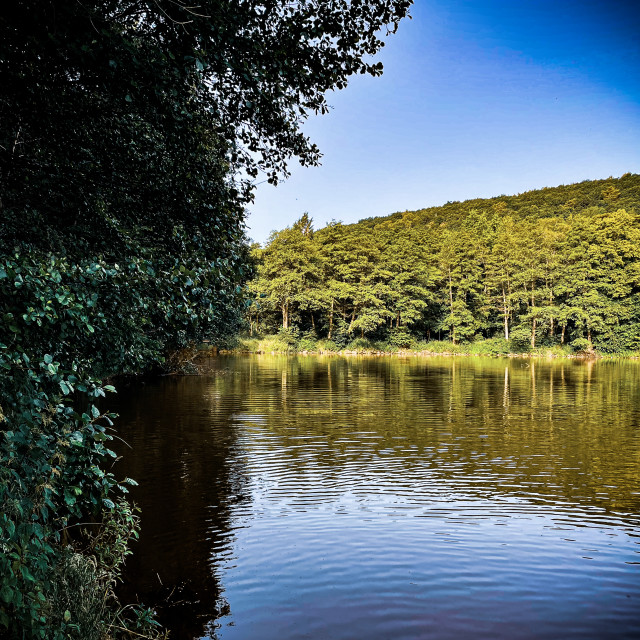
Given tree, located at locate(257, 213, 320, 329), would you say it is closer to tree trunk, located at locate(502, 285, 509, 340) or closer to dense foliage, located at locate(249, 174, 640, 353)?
dense foliage, located at locate(249, 174, 640, 353)

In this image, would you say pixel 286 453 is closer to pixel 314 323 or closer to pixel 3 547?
pixel 3 547

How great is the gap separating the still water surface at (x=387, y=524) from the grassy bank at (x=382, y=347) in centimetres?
4466

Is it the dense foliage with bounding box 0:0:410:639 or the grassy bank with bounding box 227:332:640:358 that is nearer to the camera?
the dense foliage with bounding box 0:0:410:639

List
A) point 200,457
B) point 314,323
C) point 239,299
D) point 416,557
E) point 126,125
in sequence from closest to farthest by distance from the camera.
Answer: point 239,299
point 126,125
point 416,557
point 200,457
point 314,323

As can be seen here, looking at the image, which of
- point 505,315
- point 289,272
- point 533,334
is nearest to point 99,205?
point 533,334

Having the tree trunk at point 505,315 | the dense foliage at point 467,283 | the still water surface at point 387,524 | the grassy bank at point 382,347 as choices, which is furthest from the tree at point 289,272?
the still water surface at point 387,524

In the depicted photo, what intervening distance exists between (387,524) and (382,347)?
203 feet

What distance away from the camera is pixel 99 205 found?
675 cm

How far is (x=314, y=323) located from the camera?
3248 inches

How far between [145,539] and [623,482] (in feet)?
35.5

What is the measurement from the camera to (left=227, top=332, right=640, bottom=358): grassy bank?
65.2 metres

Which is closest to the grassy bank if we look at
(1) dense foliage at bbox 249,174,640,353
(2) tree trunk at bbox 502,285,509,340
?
(1) dense foliage at bbox 249,174,640,353

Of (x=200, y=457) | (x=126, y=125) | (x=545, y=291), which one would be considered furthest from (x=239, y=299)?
(x=545, y=291)

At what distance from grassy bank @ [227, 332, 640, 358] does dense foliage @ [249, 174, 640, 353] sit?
0.98 meters
